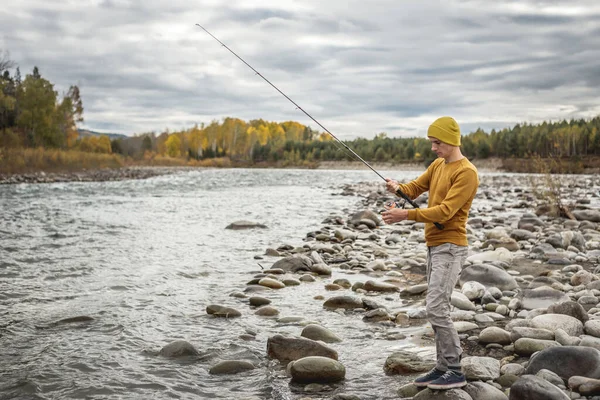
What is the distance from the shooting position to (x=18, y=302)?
672 centimetres

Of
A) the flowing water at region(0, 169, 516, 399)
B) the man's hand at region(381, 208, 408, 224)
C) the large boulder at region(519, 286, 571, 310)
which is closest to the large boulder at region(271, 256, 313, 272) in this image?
the flowing water at region(0, 169, 516, 399)

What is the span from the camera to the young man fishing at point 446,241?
379 cm

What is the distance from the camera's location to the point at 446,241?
3.87m

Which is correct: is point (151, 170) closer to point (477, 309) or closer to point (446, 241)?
point (477, 309)

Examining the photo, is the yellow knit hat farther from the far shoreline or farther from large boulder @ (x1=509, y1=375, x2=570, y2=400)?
the far shoreline

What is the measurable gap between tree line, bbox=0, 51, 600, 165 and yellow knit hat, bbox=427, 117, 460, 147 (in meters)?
2.14

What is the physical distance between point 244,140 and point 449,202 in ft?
470

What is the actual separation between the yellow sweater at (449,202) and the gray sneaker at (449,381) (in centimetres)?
94

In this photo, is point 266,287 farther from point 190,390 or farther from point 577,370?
point 577,370

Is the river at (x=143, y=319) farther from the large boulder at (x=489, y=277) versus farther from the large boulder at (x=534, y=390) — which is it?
the large boulder at (x=489, y=277)

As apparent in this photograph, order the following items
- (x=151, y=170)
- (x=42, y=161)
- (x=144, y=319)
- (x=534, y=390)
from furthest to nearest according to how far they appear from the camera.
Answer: (x=151, y=170) → (x=42, y=161) → (x=144, y=319) → (x=534, y=390)

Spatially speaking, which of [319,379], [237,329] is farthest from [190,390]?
[237,329]

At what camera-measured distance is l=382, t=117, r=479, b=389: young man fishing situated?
379cm

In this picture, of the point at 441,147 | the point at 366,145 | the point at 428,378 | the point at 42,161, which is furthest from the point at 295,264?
the point at 366,145
